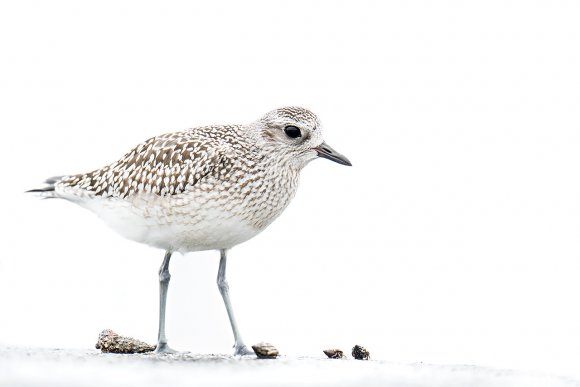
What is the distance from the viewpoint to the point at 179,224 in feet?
27.6

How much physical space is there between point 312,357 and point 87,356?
1.70 meters

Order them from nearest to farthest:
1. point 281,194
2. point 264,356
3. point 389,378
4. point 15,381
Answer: point 15,381 < point 389,378 < point 264,356 < point 281,194

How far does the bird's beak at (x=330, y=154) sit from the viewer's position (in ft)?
28.4

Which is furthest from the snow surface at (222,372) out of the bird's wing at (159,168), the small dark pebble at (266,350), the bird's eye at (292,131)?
the bird's eye at (292,131)

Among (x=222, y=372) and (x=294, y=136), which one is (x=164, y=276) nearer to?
(x=294, y=136)

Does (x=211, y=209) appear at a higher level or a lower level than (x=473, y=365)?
higher

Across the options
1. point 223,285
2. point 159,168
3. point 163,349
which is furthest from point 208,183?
point 163,349

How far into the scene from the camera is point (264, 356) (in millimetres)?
8117

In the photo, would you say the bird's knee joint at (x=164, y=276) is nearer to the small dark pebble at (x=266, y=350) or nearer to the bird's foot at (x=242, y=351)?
the bird's foot at (x=242, y=351)

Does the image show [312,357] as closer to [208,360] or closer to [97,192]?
Result: [208,360]

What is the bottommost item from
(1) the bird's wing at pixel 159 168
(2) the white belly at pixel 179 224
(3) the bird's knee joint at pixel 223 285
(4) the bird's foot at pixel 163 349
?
(4) the bird's foot at pixel 163 349

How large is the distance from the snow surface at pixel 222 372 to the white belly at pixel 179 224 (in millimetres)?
926

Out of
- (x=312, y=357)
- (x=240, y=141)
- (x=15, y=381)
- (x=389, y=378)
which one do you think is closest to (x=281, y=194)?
(x=240, y=141)

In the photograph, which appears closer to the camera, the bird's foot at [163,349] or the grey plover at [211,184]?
the bird's foot at [163,349]
